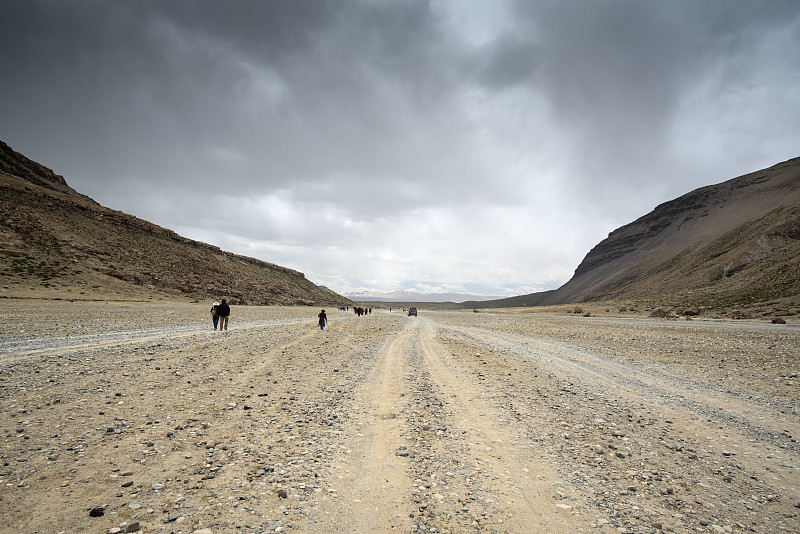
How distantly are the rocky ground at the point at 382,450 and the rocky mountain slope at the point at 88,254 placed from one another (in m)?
50.8

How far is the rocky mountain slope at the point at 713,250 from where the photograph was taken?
5719 cm

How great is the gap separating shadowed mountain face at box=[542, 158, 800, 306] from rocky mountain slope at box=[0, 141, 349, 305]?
91.8 metres

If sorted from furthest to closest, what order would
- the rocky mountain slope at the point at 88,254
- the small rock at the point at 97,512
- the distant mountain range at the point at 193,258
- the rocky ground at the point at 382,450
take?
the distant mountain range at the point at 193,258 < the rocky mountain slope at the point at 88,254 < the rocky ground at the point at 382,450 < the small rock at the point at 97,512

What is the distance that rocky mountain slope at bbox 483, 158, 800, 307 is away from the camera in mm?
57188

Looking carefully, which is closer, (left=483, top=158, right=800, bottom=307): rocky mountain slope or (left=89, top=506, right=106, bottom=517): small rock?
(left=89, top=506, right=106, bottom=517): small rock

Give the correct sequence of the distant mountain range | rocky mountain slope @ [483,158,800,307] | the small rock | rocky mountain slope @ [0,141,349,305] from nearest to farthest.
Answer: the small rock → rocky mountain slope @ [0,141,349,305] → the distant mountain range → rocky mountain slope @ [483,158,800,307]

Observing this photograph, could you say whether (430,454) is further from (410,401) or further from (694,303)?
(694,303)

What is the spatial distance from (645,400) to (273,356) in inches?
514

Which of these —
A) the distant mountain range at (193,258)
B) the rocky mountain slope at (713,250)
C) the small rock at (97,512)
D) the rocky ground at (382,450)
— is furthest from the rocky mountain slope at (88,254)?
the rocky mountain slope at (713,250)

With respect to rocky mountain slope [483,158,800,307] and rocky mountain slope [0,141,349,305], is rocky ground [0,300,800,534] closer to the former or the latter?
rocky mountain slope [0,141,349,305]

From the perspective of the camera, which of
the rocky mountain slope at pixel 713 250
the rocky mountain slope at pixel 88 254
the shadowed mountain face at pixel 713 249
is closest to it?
the rocky mountain slope at pixel 88 254

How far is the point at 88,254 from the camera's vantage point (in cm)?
5947

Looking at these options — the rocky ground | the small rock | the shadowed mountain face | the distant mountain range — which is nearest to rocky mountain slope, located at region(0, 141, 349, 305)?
the distant mountain range

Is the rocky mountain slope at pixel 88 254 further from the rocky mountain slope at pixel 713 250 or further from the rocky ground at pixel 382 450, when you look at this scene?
the rocky mountain slope at pixel 713 250
